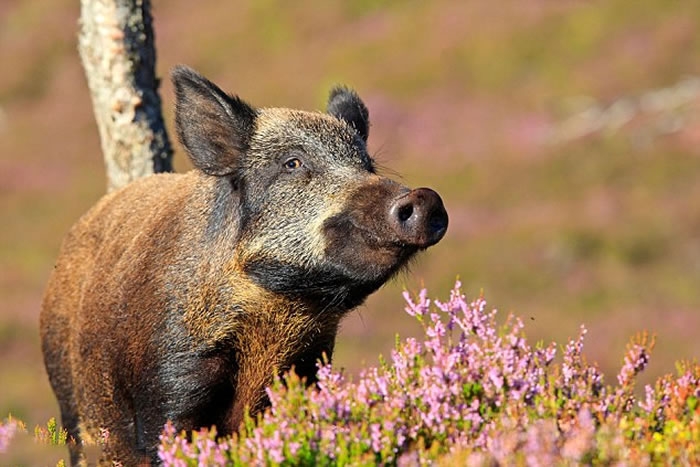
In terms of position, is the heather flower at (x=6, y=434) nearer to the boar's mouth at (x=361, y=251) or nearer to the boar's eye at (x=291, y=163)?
the boar's mouth at (x=361, y=251)

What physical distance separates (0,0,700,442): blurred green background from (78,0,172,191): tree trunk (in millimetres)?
11421

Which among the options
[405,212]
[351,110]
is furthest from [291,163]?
[405,212]

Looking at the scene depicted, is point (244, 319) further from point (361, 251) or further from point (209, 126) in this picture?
point (209, 126)

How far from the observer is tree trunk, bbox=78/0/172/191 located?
10.8 metres

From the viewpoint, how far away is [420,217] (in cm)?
657

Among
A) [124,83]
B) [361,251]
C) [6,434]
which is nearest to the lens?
[6,434]

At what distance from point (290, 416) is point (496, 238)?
77.3ft

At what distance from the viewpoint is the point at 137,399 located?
751 centimetres

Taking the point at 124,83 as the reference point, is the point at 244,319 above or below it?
below

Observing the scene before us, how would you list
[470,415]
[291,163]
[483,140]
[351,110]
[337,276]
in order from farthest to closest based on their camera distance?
[483,140], [351,110], [291,163], [337,276], [470,415]

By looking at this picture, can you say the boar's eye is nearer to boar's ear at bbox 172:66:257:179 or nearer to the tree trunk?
boar's ear at bbox 172:66:257:179

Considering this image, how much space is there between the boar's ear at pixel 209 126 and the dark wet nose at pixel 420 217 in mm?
1675

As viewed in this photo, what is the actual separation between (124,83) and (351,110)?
10.3 ft

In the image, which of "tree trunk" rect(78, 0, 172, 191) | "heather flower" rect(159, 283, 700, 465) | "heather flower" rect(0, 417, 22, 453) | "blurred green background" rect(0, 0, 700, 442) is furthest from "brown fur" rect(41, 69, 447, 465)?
"blurred green background" rect(0, 0, 700, 442)
